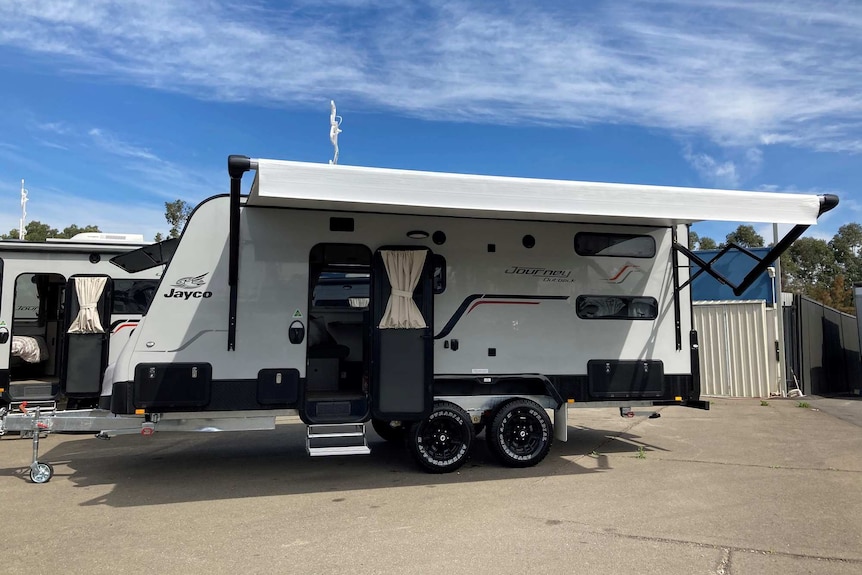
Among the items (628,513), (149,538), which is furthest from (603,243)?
(149,538)

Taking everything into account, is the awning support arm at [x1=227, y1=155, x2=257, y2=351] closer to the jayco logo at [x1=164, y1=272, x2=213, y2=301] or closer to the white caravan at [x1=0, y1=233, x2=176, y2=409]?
the jayco logo at [x1=164, y1=272, x2=213, y2=301]

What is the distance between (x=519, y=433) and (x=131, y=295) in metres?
6.39

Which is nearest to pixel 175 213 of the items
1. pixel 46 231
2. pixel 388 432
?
pixel 46 231

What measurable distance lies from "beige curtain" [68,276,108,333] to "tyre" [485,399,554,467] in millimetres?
6048

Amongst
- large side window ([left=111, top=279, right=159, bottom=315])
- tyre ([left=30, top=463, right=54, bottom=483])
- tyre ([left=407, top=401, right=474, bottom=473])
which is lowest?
tyre ([left=30, top=463, right=54, bottom=483])

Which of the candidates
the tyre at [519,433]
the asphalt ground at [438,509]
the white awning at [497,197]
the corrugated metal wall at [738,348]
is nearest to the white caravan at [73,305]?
the asphalt ground at [438,509]

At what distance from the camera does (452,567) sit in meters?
4.09

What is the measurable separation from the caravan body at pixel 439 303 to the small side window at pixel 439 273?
0.05 ft

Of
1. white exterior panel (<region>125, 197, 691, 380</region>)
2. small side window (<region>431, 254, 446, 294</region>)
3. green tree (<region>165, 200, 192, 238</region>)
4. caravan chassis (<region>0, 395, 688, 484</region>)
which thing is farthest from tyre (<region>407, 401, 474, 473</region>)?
green tree (<region>165, 200, 192, 238</region>)

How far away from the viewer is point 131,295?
9555 mm

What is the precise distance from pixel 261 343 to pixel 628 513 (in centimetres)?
381

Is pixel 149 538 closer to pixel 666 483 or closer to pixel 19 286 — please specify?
pixel 666 483

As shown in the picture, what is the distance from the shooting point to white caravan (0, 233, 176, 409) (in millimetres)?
8906

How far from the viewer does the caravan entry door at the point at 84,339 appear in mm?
8930
